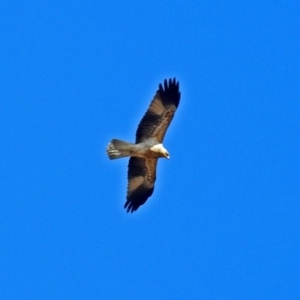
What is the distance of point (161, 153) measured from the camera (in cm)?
2631

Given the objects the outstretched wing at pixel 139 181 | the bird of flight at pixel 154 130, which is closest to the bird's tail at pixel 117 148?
the bird of flight at pixel 154 130

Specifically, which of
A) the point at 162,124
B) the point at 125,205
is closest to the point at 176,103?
the point at 162,124

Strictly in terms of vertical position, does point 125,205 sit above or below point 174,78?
below

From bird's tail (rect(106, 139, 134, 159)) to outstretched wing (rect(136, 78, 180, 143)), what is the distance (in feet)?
Result: 1.01

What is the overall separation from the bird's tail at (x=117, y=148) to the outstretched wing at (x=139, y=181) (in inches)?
34.5

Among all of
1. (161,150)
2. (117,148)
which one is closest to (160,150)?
(161,150)

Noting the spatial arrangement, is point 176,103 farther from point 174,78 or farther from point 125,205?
point 125,205

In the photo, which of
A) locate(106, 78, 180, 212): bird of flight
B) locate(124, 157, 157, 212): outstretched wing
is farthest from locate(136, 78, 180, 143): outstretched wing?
locate(124, 157, 157, 212): outstretched wing

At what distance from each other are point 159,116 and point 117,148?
3.35 ft

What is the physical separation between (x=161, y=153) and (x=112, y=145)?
1.01 m

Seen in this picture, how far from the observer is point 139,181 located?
27047 mm

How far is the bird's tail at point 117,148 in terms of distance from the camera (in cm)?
2589

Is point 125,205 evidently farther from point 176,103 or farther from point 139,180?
point 176,103

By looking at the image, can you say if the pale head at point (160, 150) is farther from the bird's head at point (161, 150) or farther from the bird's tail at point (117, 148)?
the bird's tail at point (117, 148)
